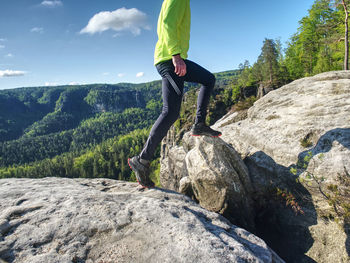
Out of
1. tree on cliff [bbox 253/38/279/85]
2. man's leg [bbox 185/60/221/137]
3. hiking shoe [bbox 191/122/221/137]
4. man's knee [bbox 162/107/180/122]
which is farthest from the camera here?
tree on cliff [bbox 253/38/279/85]

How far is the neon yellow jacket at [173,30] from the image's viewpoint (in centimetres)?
344

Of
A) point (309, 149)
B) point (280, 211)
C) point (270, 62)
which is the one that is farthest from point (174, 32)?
point (270, 62)

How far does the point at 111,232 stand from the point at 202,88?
130 inches

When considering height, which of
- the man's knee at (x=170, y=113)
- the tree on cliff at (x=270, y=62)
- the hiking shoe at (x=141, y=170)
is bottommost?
the hiking shoe at (x=141, y=170)

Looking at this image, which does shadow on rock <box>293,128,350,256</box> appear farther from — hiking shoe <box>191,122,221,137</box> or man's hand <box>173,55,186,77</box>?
man's hand <box>173,55,186,77</box>

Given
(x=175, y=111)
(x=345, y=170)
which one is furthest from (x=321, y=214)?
(x=175, y=111)

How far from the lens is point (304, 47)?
30.5m

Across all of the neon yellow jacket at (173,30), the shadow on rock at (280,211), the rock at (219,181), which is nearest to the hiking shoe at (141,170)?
the rock at (219,181)

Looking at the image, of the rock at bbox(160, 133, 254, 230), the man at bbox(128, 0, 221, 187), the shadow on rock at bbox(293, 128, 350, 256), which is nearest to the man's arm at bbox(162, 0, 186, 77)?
the man at bbox(128, 0, 221, 187)

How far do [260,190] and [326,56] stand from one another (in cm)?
3208

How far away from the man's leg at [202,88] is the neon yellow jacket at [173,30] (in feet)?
1.09

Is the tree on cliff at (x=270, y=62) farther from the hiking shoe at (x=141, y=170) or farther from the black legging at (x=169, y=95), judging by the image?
the hiking shoe at (x=141, y=170)

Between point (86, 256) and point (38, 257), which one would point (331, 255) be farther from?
point (38, 257)

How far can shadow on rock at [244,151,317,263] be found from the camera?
148 inches
